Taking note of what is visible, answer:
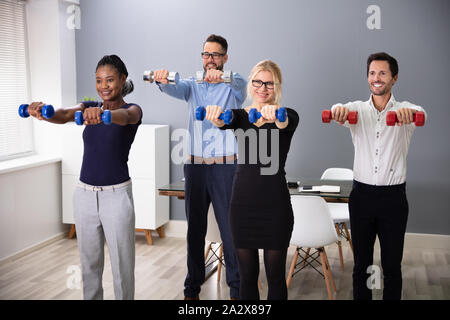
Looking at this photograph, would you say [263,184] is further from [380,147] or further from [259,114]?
[380,147]

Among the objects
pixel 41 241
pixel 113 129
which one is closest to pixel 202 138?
pixel 113 129

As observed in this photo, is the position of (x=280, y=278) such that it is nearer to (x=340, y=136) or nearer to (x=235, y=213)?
(x=235, y=213)

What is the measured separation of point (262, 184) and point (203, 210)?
3.19ft

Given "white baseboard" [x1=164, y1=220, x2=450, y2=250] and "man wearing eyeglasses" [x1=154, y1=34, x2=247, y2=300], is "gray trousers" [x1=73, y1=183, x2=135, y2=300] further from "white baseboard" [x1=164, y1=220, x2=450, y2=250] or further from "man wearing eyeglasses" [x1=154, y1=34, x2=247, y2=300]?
"white baseboard" [x1=164, y1=220, x2=450, y2=250]

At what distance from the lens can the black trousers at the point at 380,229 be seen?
3.04 meters

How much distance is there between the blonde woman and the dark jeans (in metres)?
0.70

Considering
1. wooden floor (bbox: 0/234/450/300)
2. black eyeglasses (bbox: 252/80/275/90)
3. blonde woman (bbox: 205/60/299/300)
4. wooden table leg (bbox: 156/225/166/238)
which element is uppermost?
black eyeglasses (bbox: 252/80/275/90)

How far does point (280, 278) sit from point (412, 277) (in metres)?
2.12

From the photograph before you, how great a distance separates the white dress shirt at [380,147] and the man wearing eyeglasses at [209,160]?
847 millimetres

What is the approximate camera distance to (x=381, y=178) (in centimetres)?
305

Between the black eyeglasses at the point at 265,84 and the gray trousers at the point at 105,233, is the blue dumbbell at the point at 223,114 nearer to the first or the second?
the black eyeglasses at the point at 265,84

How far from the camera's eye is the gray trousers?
2908 mm

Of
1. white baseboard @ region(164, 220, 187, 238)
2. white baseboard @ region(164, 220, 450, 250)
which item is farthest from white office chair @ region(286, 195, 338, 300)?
white baseboard @ region(164, 220, 187, 238)

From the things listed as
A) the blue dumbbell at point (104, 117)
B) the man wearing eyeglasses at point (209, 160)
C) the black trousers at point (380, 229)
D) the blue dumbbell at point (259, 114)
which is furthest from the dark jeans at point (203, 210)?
the blue dumbbell at point (104, 117)
